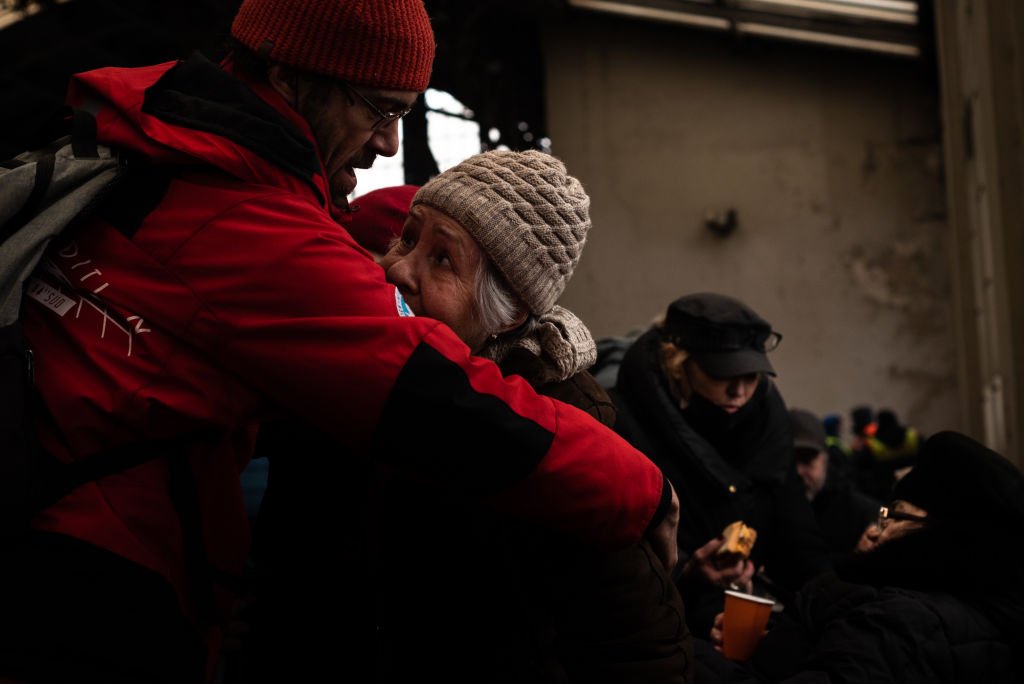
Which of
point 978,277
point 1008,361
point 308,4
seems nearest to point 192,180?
point 308,4

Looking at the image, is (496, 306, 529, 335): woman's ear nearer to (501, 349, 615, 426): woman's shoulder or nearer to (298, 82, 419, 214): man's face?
(501, 349, 615, 426): woman's shoulder

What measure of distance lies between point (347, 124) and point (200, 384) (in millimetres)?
521

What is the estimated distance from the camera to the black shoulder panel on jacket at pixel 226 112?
1.40 m

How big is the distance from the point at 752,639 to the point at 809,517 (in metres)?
1.06

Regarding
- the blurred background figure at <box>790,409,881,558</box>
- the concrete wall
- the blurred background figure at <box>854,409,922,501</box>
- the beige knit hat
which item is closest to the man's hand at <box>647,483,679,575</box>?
the beige knit hat

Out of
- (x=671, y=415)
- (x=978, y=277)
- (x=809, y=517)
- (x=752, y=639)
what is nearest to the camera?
(x=752, y=639)

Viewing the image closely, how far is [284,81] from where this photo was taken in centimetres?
162

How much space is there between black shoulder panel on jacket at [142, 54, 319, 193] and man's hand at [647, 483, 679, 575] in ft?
2.41

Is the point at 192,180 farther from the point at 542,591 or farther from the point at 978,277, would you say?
the point at 978,277

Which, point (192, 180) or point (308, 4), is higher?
point (308, 4)

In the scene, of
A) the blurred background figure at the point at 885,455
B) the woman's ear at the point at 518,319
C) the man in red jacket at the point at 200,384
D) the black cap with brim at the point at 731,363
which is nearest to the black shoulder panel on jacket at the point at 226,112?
the man in red jacket at the point at 200,384

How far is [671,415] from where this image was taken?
3160 millimetres

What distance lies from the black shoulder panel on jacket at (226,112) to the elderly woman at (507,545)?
35 centimetres

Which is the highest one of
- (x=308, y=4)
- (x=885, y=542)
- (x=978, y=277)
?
(x=308, y=4)
